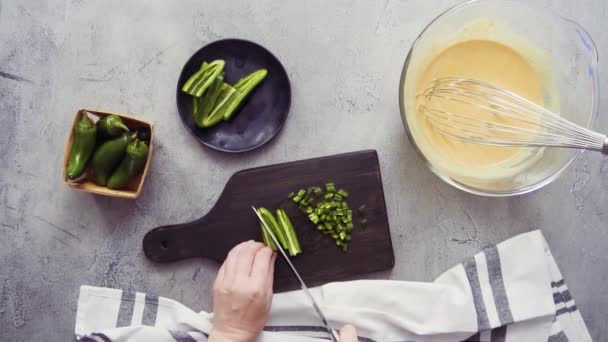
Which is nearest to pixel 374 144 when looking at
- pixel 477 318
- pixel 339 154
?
pixel 339 154

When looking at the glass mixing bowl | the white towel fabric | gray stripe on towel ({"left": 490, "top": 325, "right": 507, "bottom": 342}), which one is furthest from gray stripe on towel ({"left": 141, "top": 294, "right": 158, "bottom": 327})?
gray stripe on towel ({"left": 490, "top": 325, "right": 507, "bottom": 342})

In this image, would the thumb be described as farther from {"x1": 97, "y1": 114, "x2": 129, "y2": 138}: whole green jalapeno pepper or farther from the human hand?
{"x1": 97, "y1": 114, "x2": 129, "y2": 138}: whole green jalapeno pepper

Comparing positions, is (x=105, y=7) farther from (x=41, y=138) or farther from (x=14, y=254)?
(x=14, y=254)

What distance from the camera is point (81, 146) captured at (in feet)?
5.29

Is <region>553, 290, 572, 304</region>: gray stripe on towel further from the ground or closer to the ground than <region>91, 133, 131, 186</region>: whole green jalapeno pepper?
closer to the ground

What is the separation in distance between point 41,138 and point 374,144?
1182mm

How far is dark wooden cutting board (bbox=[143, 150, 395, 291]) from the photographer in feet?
5.75

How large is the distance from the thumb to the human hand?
0.85 ft

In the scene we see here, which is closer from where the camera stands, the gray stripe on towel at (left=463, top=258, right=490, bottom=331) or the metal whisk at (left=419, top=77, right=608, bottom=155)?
the metal whisk at (left=419, top=77, right=608, bottom=155)

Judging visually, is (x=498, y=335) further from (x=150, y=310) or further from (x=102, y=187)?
(x=102, y=187)

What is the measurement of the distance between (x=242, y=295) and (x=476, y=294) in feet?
2.61

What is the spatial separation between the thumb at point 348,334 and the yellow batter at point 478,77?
2.10 ft

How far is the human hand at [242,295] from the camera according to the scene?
1.63 metres

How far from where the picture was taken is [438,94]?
1660 millimetres
